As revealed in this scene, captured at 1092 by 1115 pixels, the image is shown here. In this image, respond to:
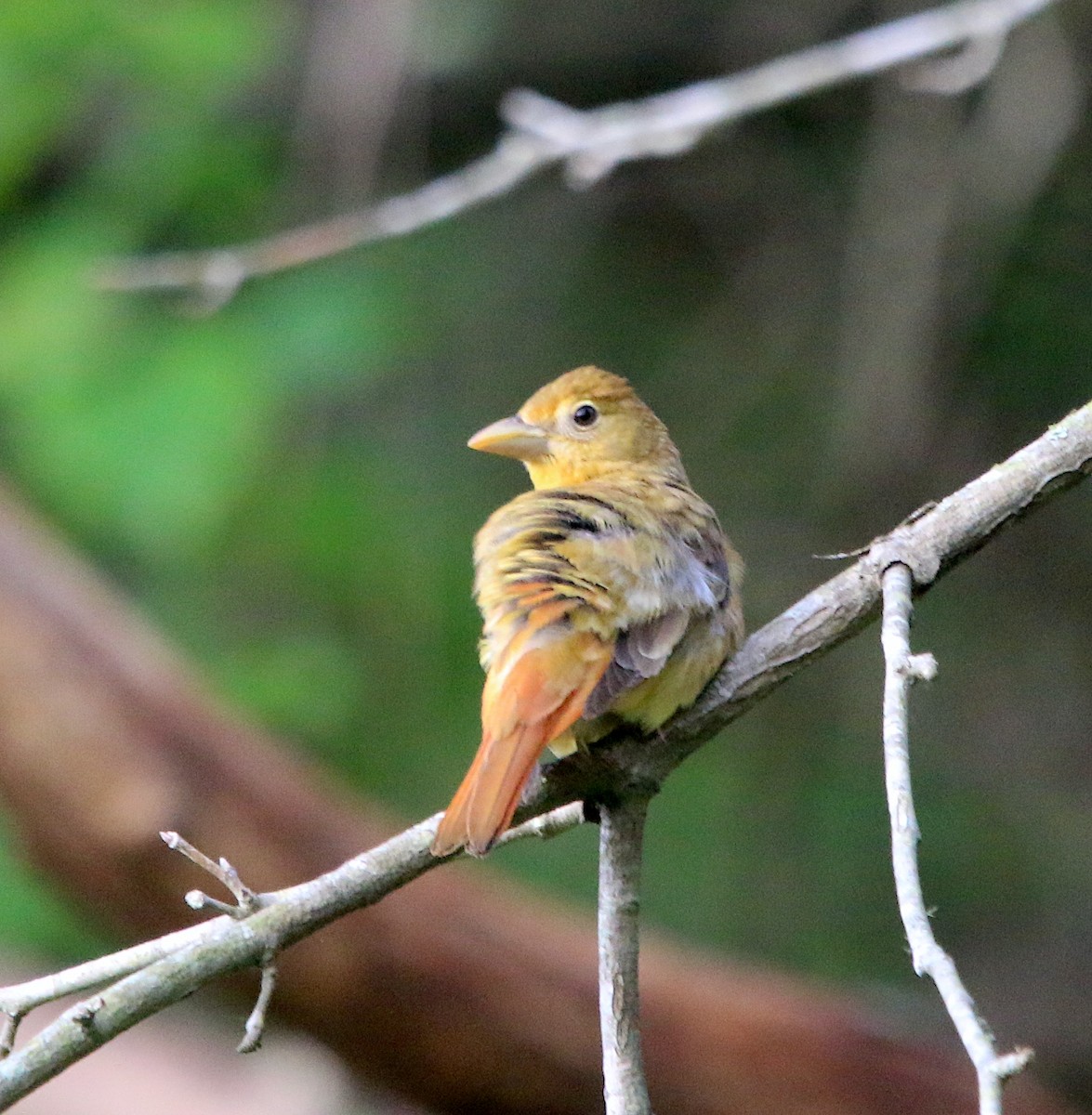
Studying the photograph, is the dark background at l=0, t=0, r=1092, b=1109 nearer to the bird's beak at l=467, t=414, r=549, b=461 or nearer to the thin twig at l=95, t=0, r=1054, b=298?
the thin twig at l=95, t=0, r=1054, b=298

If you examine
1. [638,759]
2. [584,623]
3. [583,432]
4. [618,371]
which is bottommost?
[638,759]

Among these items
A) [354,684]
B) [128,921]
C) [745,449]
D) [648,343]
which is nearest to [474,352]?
[648,343]

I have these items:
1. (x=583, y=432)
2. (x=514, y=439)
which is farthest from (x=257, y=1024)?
(x=583, y=432)

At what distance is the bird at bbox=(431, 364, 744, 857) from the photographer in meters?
2.38

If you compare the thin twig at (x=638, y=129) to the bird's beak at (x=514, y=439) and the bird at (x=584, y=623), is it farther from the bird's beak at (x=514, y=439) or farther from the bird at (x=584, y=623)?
the bird at (x=584, y=623)

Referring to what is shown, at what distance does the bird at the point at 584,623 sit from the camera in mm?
2377

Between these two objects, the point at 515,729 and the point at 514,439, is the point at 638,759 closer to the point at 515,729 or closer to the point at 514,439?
the point at 515,729

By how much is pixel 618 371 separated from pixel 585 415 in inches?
125

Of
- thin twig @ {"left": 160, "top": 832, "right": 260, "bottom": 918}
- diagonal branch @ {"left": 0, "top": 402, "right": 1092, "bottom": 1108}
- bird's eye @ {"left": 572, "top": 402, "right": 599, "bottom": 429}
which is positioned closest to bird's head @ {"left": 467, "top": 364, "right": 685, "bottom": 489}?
bird's eye @ {"left": 572, "top": 402, "right": 599, "bottom": 429}

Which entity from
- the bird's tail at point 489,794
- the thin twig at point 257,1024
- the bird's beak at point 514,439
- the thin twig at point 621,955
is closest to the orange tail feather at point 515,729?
the bird's tail at point 489,794

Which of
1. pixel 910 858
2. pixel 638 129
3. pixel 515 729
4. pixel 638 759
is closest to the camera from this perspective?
pixel 910 858

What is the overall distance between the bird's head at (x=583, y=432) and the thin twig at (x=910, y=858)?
4.00ft

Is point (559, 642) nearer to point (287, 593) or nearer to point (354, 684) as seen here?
point (354, 684)

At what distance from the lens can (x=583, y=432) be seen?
3.63 metres
